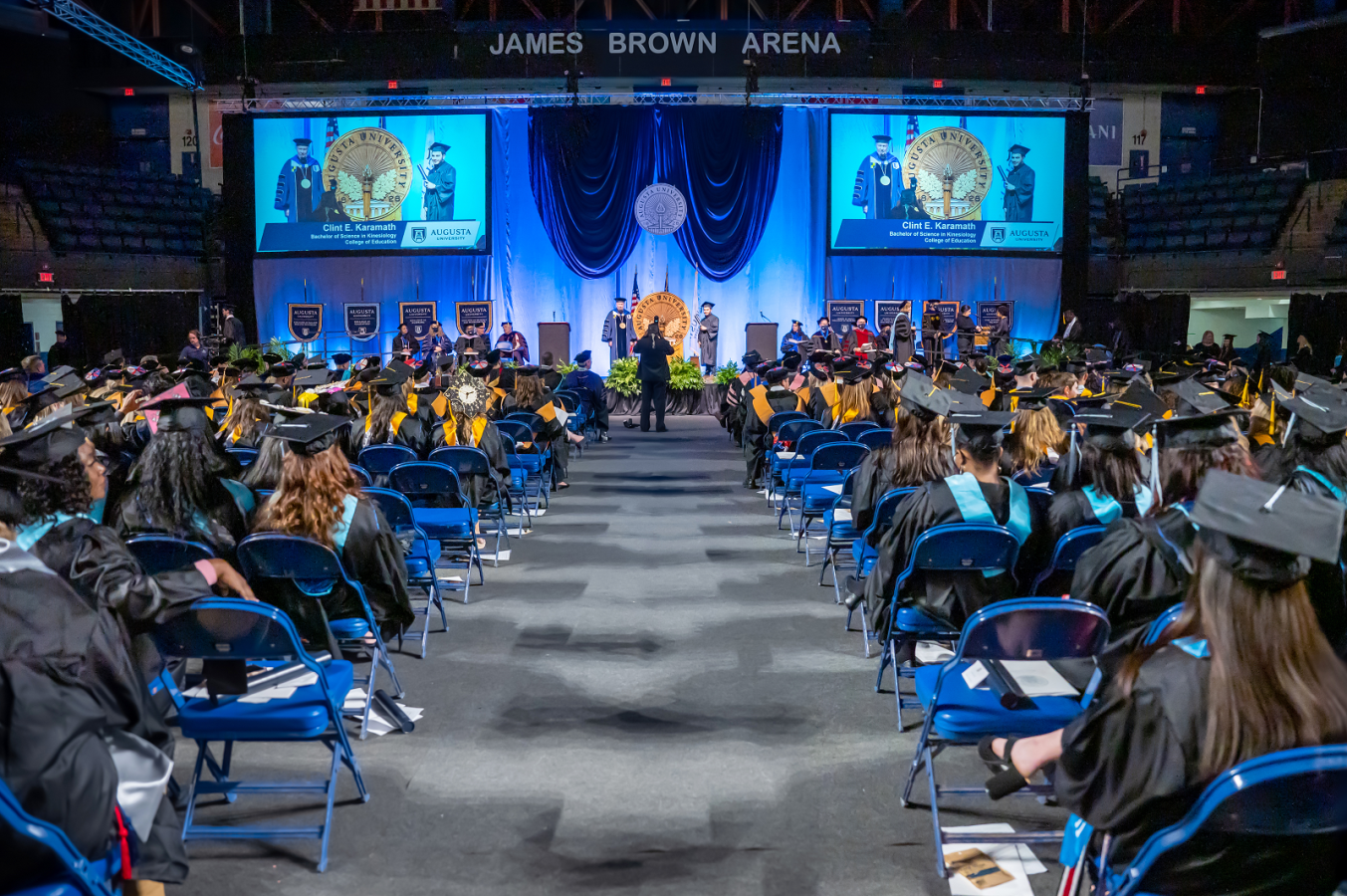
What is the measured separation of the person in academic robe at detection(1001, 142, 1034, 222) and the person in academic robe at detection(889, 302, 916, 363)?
2964 mm

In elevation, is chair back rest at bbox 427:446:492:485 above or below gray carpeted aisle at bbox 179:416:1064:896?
above

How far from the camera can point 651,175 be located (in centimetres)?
2000

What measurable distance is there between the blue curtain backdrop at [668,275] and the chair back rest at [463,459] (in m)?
13.4

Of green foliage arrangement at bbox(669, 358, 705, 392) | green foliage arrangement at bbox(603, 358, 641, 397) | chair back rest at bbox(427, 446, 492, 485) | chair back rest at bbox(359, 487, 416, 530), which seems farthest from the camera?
green foliage arrangement at bbox(669, 358, 705, 392)

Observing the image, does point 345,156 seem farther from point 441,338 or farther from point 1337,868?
point 1337,868

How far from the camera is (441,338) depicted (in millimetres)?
19234

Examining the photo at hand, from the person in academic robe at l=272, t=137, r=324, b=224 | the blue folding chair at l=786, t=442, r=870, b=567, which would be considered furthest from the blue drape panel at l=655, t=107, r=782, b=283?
the blue folding chair at l=786, t=442, r=870, b=567

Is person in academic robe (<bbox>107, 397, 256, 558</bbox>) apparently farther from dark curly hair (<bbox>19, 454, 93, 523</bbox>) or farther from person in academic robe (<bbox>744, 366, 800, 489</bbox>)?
person in academic robe (<bbox>744, 366, 800, 489</bbox>)

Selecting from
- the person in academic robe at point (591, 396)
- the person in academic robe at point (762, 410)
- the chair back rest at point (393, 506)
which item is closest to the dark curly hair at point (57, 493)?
the chair back rest at point (393, 506)

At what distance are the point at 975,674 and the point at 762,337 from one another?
16.4m

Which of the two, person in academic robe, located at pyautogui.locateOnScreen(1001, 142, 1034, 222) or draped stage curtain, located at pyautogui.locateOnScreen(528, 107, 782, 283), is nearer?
person in academic robe, located at pyautogui.locateOnScreen(1001, 142, 1034, 222)

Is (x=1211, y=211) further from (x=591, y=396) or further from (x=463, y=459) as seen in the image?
(x=463, y=459)

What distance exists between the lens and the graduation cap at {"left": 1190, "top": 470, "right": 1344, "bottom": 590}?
1.88m

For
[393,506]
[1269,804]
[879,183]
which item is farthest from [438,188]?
[1269,804]
